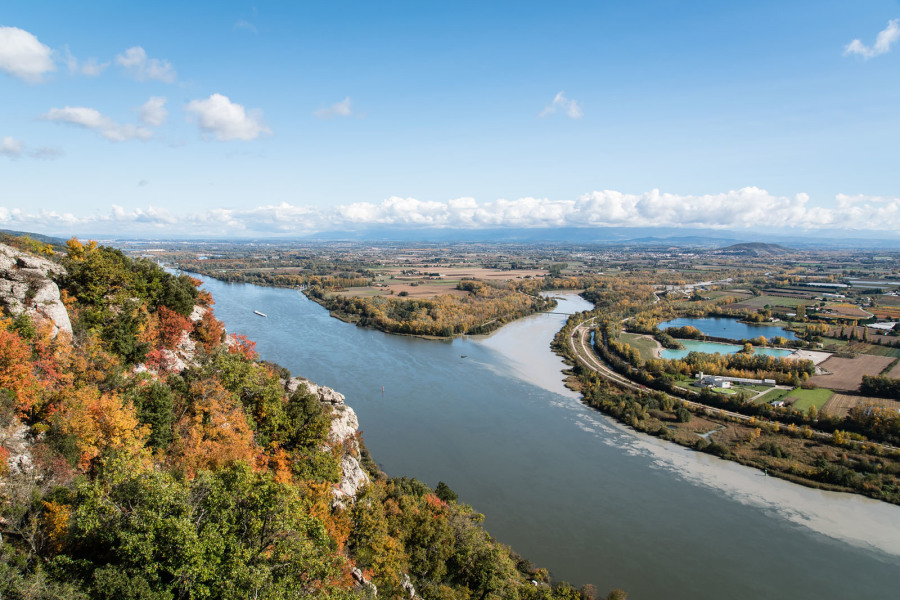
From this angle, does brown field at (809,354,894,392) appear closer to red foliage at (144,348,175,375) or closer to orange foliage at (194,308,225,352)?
orange foliage at (194,308,225,352)

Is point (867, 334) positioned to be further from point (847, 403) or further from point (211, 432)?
point (211, 432)

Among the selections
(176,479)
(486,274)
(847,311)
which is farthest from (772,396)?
(486,274)

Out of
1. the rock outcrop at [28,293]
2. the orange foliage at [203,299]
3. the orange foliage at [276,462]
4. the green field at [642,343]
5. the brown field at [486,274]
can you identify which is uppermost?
the rock outcrop at [28,293]

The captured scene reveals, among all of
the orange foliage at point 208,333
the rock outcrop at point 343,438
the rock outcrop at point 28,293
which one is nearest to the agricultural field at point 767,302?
the rock outcrop at point 343,438

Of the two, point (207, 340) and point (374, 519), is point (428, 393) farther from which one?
point (374, 519)

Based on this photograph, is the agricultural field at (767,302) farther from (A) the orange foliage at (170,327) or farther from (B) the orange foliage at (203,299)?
(A) the orange foliage at (170,327)
